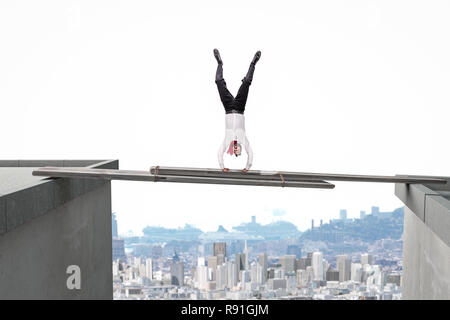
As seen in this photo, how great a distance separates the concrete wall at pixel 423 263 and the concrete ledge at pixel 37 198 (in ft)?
15.3

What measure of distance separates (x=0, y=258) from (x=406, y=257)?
6.93m

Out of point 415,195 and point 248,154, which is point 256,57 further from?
point 415,195

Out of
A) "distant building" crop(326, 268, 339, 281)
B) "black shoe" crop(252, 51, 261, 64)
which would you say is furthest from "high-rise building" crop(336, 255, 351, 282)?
"black shoe" crop(252, 51, 261, 64)

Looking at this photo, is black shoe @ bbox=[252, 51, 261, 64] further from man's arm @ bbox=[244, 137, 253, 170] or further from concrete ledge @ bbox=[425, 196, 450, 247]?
concrete ledge @ bbox=[425, 196, 450, 247]

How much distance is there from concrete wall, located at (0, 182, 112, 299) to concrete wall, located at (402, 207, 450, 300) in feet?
15.2

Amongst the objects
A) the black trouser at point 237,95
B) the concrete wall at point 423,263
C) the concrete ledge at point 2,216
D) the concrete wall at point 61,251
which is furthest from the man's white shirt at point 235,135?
the concrete ledge at point 2,216

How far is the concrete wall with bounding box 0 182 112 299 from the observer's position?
5035 mm

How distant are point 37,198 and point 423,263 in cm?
538

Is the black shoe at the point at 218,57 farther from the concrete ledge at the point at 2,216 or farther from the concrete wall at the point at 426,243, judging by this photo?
the concrete ledge at the point at 2,216

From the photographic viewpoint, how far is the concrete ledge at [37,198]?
15.6 feet

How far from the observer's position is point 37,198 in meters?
5.54
